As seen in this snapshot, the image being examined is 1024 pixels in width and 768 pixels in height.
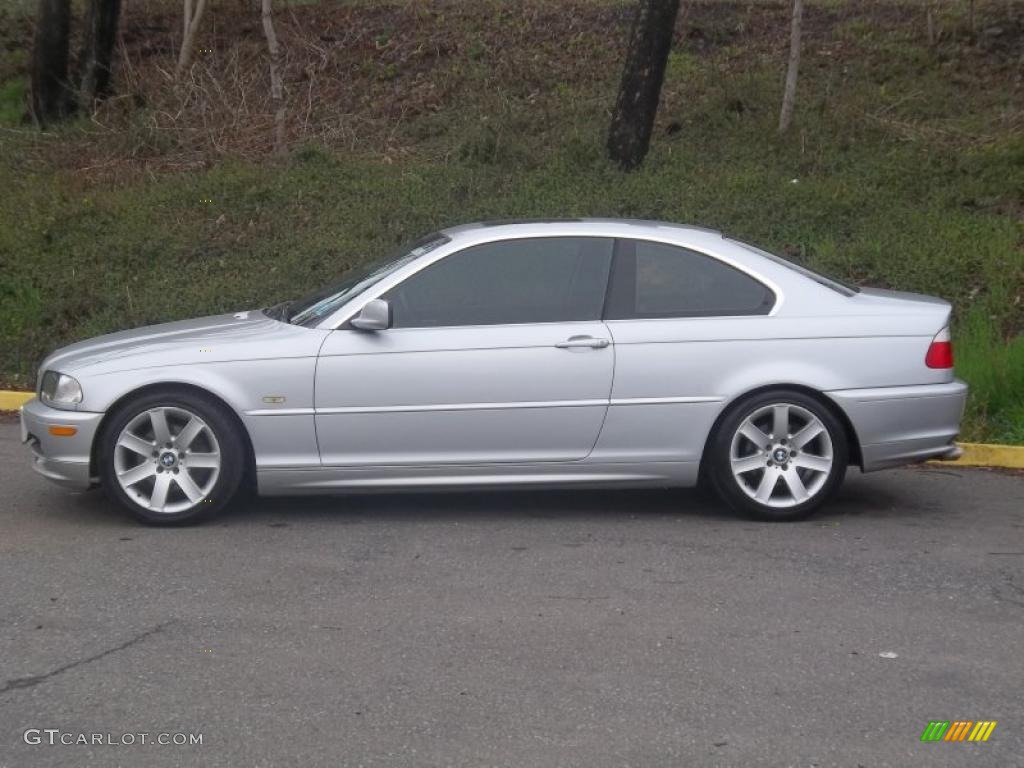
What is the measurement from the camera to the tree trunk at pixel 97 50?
55.5 feet

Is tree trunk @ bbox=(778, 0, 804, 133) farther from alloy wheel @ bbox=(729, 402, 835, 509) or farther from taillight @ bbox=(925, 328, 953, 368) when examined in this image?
alloy wheel @ bbox=(729, 402, 835, 509)

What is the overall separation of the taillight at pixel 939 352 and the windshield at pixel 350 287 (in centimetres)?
260

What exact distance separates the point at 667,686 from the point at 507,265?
2898mm

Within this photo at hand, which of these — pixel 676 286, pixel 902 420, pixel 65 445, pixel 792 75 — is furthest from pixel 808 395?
pixel 792 75

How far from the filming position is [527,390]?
6930 mm

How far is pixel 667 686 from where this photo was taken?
4.91m

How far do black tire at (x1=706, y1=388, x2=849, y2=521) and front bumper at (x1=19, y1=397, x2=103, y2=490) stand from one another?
10.5 feet

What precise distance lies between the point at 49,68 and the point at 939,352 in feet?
43.5

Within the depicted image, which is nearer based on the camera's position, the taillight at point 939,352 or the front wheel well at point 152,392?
the front wheel well at point 152,392

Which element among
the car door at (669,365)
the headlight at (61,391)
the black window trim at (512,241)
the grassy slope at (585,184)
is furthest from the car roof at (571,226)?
the grassy slope at (585,184)

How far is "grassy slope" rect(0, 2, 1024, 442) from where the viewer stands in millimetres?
11836

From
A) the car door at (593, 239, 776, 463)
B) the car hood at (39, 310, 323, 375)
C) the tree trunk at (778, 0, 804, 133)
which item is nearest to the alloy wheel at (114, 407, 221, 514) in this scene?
the car hood at (39, 310, 323, 375)

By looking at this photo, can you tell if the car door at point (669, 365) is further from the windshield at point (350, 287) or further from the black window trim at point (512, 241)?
the windshield at point (350, 287)

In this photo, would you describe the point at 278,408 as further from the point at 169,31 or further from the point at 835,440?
the point at 169,31
